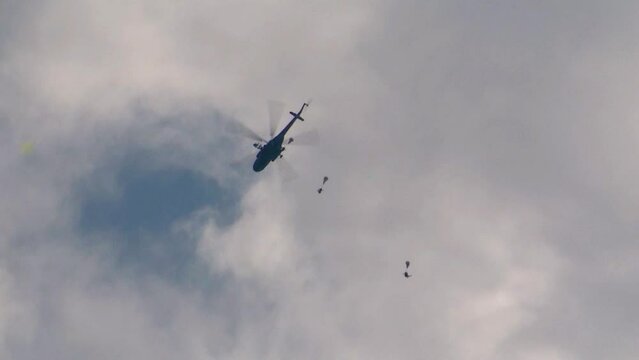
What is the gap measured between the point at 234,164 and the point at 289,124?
2463cm

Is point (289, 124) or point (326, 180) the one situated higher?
point (289, 124)

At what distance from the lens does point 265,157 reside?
166250mm

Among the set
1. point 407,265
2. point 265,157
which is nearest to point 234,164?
point 265,157

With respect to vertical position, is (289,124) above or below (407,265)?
above

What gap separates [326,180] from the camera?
156500mm

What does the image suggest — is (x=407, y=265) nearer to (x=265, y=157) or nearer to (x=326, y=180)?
(x=326, y=180)

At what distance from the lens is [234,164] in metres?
152

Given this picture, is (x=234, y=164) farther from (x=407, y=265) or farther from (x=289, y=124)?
(x=407, y=265)

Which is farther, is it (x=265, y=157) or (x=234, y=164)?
(x=265, y=157)

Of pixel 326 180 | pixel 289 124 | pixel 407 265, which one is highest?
pixel 289 124

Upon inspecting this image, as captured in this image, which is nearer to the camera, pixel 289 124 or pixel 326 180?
pixel 326 180

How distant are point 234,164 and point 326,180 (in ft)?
73.1

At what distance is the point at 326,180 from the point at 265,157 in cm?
1916

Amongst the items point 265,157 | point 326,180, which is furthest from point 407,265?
point 265,157
